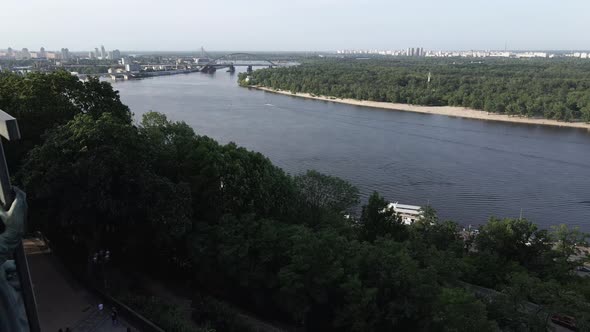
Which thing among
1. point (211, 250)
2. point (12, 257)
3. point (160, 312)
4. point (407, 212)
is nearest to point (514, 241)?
point (407, 212)

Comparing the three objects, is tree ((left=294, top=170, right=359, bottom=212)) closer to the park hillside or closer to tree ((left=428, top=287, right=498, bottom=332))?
the park hillside

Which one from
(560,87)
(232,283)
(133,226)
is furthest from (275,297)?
(560,87)

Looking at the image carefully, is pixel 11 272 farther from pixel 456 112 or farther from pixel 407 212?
pixel 456 112

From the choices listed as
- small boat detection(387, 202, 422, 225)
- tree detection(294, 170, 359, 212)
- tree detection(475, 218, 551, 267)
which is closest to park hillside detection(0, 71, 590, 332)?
tree detection(475, 218, 551, 267)

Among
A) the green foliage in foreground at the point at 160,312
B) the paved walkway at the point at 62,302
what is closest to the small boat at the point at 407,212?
the green foliage in foreground at the point at 160,312

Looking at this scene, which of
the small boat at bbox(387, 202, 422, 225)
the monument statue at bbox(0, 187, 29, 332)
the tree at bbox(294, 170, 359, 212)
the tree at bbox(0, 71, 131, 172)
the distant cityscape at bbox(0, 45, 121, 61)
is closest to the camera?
the monument statue at bbox(0, 187, 29, 332)

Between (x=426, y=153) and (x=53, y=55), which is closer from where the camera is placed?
(x=426, y=153)

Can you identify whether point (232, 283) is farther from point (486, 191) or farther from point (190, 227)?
point (486, 191)
